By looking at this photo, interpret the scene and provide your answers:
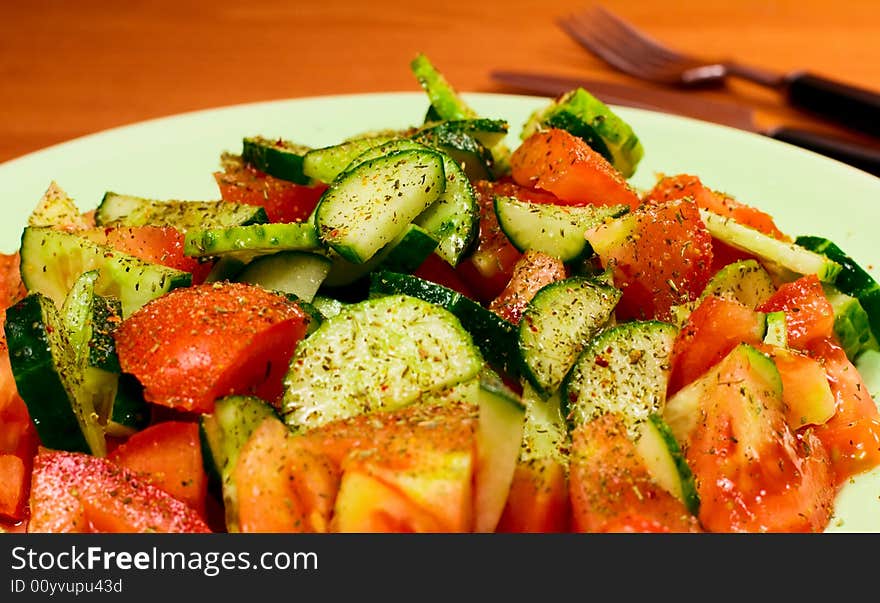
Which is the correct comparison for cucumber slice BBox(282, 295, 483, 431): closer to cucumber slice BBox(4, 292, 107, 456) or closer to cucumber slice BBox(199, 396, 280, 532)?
cucumber slice BBox(199, 396, 280, 532)

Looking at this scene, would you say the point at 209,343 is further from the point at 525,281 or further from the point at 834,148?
the point at 834,148

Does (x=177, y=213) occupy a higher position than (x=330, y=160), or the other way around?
(x=330, y=160)

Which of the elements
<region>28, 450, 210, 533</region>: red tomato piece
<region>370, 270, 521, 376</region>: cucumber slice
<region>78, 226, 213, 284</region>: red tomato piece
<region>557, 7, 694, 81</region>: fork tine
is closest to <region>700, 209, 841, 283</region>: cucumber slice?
<region>370, 270, 521, 376</region>: cucumber slice

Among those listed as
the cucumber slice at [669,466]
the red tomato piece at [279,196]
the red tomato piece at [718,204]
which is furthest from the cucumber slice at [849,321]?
the red tomato piece at [279,196]

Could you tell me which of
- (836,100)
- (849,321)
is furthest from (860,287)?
(836,100)

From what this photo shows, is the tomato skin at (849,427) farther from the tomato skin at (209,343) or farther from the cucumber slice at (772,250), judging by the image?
the tomato skin at (209,343)

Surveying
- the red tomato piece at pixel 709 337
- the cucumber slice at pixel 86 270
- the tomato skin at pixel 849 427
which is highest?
the cucumber slice at pixel 86 270
